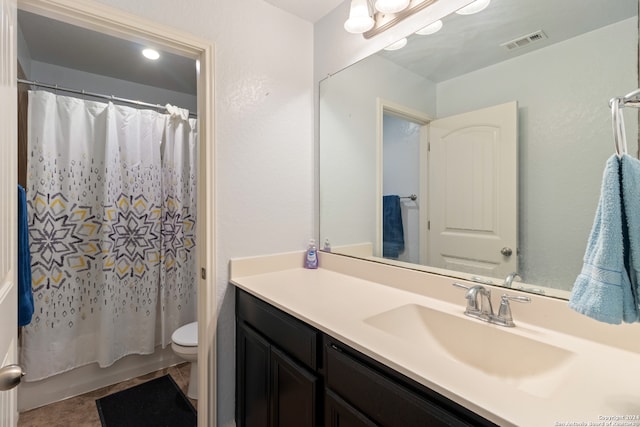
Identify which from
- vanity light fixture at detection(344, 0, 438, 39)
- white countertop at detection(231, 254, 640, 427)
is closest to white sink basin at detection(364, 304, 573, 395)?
white countertop at detection(231, 254, 640, 427)

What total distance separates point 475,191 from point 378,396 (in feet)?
2.81

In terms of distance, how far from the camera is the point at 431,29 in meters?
1.28

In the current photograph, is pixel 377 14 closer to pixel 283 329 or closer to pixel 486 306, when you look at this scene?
pixel 486 306

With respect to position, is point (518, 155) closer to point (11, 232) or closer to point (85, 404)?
point (11, 232)

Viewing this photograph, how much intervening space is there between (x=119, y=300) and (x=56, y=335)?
1.18 feet

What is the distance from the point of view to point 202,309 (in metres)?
1.44

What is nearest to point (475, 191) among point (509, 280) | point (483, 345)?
point (509, 280)

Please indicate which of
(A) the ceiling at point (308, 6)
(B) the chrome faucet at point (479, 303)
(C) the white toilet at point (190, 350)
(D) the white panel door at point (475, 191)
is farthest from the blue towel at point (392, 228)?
(C) the white toilet at point (190, 350)

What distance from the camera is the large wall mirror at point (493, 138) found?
919 mm

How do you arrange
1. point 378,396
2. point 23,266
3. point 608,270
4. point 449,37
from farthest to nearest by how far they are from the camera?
1. point 23,266
2. point 449,37
3. point 378,396
4. point 608,270

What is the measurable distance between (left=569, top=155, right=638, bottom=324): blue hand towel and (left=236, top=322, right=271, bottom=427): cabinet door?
3.39 ft

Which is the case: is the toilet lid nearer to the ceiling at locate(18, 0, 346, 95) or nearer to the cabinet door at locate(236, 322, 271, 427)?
the cabinet door at locate(236, 322, 271, 427)

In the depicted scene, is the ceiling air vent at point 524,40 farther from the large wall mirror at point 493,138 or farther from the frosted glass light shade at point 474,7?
the frosted glass light shade at point 474,7

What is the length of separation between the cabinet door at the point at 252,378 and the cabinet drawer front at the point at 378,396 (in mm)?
417
